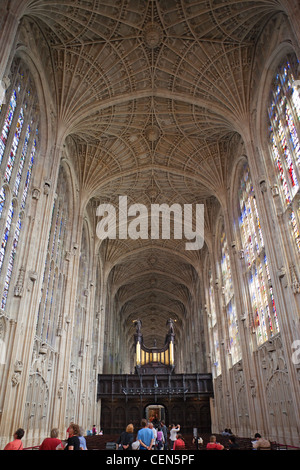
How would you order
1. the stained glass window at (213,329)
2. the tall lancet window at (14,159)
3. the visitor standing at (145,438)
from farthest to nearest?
the stained glass window at (213,329) < the tall lancet window at (14,159) < the visitor standing at (145,438)

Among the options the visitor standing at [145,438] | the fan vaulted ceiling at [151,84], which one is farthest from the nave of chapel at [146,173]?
the visitor standing at [145,438]

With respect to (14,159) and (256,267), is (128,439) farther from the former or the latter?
(256,267)

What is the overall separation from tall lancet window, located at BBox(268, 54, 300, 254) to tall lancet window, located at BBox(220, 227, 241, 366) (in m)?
10.2

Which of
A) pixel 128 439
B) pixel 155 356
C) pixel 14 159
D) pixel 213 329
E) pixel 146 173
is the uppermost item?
pixel 146 173

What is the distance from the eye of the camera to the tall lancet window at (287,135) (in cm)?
1452

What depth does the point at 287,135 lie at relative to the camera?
15594 millimetres

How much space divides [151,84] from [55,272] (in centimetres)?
1262

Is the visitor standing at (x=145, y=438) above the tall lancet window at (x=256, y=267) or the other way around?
the other way around

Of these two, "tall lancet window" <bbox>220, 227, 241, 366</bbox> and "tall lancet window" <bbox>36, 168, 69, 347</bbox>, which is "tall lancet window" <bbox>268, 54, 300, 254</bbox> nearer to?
"tall lancet window" <bbox>220, 227, 241, 366</bbox>

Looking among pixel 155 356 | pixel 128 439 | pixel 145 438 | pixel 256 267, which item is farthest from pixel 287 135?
pixel 155 356

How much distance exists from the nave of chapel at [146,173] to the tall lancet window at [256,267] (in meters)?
0.13

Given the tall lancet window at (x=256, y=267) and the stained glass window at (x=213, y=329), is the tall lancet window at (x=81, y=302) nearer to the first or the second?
the stained glass window at (x=213, y=329)

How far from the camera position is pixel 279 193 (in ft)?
53.1

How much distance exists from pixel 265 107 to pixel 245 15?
4.47 metres
